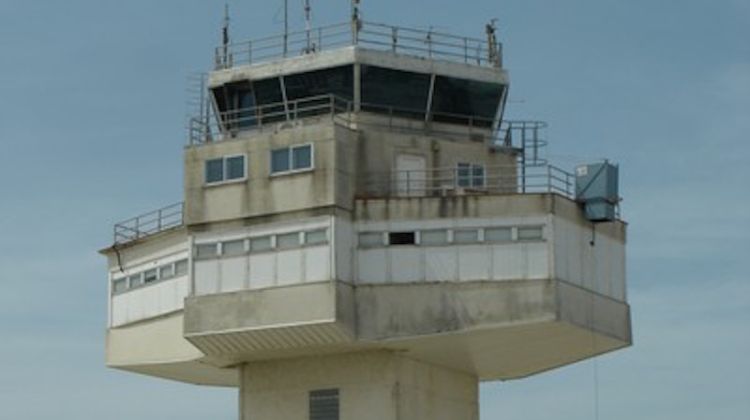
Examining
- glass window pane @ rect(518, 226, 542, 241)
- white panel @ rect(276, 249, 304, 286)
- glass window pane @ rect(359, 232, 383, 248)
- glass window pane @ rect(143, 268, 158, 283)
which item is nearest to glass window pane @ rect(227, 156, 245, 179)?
white panel @ rect(276, 249, 304, 286)

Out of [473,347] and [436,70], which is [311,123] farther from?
[473,347]

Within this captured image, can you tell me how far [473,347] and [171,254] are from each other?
8.31m

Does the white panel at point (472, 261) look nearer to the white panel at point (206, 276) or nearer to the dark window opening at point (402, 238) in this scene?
the dark window opening at point (402, 238)

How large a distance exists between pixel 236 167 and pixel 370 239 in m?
3.93

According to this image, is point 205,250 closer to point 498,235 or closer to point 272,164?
point 272,164

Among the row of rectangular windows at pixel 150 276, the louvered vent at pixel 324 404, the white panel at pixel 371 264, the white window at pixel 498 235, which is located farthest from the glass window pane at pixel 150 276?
the white window at pixel 498 235

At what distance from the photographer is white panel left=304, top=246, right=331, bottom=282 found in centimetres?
5138

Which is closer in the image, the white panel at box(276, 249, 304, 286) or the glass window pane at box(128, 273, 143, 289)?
the white panel at box(276, 249, 304, 286)

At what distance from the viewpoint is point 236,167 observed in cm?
5306

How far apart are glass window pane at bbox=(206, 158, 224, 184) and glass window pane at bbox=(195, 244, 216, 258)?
1.64 m

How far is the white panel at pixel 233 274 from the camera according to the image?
172 feet

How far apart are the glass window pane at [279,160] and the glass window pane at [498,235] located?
17.1 feet

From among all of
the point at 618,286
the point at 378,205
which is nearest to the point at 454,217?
the point at 378,205

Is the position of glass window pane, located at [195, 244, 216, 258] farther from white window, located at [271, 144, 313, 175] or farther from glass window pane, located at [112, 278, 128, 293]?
glass window pane, located at [112, 278, 128, 293]
